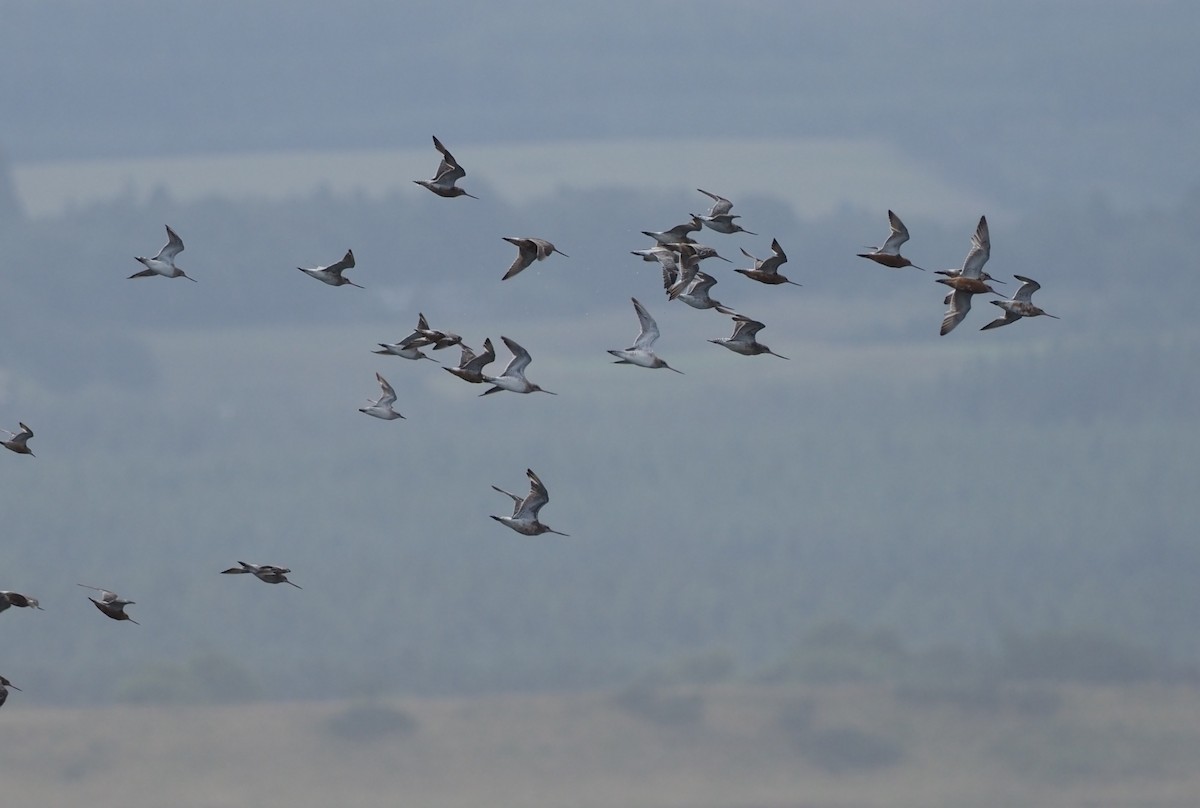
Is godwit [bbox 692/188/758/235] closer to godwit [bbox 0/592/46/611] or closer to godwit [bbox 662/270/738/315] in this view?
godwit [bbox 662/270/738/315]

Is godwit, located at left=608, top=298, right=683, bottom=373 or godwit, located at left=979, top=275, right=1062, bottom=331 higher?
godwit, located at left=979, top=275, right=1062, bottom=331

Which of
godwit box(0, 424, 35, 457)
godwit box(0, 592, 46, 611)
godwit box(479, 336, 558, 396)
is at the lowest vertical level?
godwit box(0, 592, 46, 611)

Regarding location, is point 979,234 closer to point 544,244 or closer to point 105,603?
point 544,244

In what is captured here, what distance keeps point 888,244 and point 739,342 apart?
6013 mm

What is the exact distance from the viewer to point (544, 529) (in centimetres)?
6234

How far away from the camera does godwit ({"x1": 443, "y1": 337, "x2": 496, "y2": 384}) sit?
192 feet

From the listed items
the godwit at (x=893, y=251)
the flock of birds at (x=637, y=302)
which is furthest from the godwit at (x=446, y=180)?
the godwit at (x=893, y=251)

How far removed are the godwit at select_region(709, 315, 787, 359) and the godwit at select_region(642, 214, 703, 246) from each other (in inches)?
119

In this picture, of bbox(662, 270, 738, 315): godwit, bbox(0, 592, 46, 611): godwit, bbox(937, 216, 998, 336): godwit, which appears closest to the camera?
bbox(0, 592, 46, 611): godwit

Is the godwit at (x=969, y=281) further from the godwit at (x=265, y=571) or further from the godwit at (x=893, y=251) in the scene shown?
the godwit at (x=265, y=571)

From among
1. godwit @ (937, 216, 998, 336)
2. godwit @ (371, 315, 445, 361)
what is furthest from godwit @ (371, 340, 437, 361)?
godwit @ (937, 216, 998, 336)

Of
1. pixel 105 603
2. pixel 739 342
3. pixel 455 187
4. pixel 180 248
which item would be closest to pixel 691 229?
pixel 739 342

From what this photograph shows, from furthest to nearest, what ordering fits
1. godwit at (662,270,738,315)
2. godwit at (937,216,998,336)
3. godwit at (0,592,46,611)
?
1. godwit at (662,270,738,315)
2. godwit at (937,216,998,336)
3. godwit at (0,592,46,611)

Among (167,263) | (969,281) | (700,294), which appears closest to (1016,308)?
(969,281)
